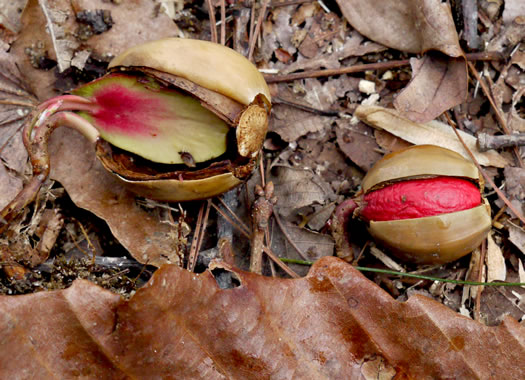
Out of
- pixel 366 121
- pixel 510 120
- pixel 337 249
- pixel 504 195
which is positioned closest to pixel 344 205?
pixel 337 249

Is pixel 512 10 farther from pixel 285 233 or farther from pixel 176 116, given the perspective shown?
pixel 176 116

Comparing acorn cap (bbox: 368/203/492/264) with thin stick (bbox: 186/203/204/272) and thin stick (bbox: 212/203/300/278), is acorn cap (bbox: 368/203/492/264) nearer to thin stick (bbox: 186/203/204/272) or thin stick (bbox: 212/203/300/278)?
thin stick (bbox: 212/203/300/278)

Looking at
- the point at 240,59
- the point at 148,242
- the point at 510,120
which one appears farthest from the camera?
the point at 510,120

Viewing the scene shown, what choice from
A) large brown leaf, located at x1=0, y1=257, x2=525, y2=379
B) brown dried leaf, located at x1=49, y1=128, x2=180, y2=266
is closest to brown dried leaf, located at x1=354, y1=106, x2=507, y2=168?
large brown leaf, located at x1=0, y1=257, x2=525, y2=379

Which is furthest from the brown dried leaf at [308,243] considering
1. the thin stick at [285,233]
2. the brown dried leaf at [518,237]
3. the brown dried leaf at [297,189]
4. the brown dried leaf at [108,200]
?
the brown dried leaf at [518,237]

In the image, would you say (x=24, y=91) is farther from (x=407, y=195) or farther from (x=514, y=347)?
(x=514, y=347)
